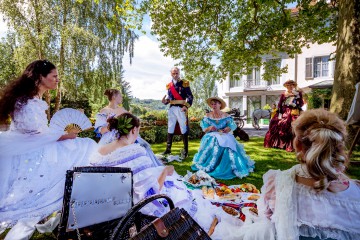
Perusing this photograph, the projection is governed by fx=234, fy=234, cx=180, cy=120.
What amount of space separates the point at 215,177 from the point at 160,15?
6.42 m

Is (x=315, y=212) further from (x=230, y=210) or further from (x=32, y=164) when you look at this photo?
(x=32, y=164)

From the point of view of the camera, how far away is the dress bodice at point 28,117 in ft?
8.38

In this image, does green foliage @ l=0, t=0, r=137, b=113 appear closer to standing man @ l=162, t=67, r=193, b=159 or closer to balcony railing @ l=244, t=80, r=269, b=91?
standing man @ l=162, t=67, r=193, b=159

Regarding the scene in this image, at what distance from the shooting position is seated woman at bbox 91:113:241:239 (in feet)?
7.32

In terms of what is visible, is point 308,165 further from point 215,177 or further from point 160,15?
point 160,15

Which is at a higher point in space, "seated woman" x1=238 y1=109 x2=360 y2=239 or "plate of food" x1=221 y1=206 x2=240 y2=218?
"seated woman" x1=238 y1=109 x2=360 y2=239

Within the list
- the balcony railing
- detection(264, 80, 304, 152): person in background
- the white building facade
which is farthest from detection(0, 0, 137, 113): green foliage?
the balcony railing

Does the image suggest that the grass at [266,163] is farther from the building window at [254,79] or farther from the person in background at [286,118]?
the building window at [254,79]

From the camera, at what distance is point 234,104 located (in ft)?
87.9

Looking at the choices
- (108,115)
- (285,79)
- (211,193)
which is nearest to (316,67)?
(285,79)

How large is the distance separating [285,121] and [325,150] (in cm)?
607

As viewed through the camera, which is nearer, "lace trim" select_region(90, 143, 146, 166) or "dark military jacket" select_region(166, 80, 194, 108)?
"lace trim" select_region(90, 143, 146, 166)

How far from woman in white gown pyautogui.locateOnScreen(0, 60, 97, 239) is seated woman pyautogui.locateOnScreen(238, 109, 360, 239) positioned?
2.09 metres

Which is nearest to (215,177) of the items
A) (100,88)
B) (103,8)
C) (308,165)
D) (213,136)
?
(213,136)
